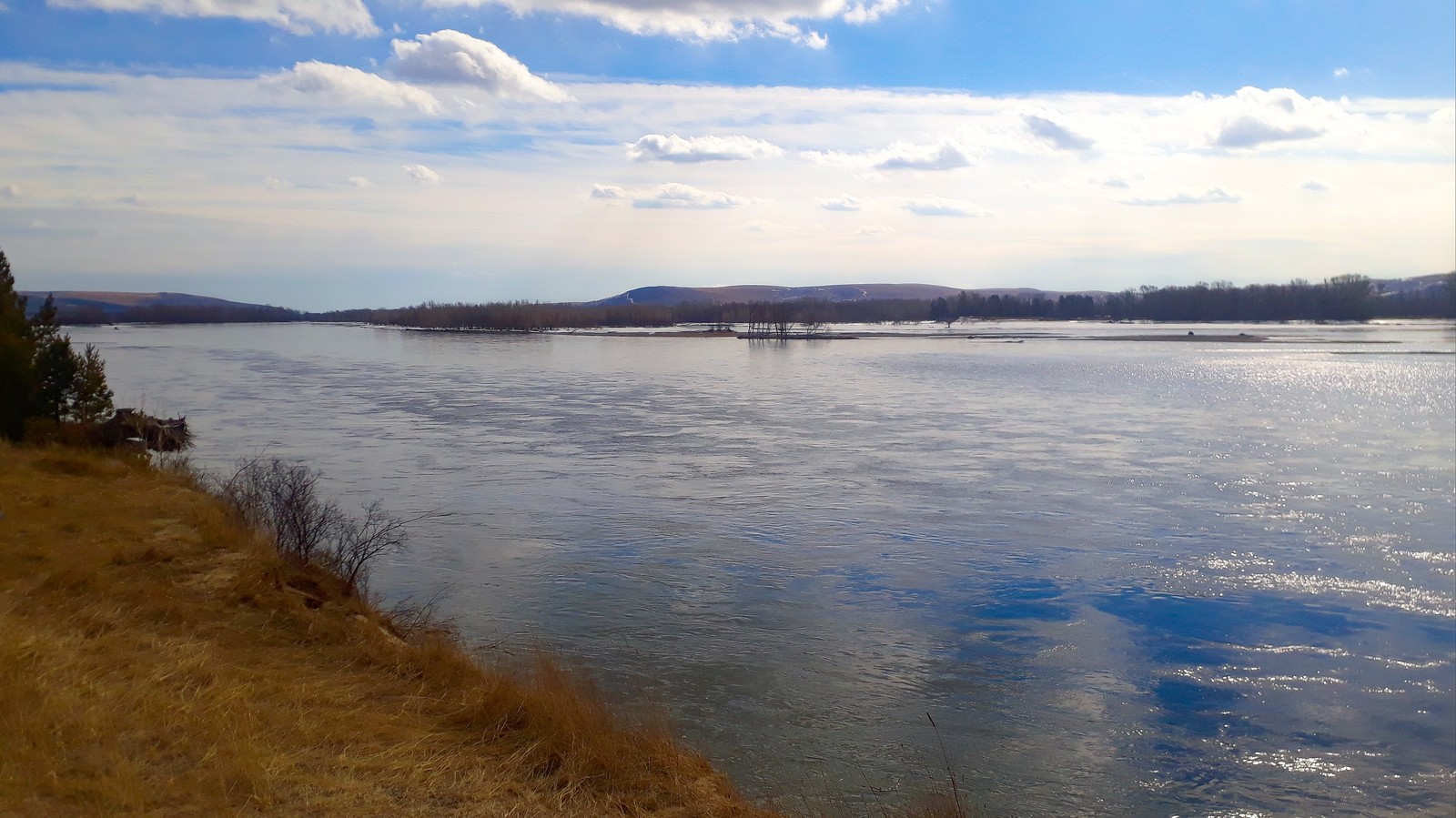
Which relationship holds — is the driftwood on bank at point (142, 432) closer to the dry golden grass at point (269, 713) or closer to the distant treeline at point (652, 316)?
the dry golden grass at point (269, 713)

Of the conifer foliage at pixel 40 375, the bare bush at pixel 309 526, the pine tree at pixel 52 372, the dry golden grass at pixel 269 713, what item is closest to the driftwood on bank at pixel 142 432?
the conifer foliage at pixel 40 375

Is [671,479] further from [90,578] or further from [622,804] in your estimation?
[622,804]

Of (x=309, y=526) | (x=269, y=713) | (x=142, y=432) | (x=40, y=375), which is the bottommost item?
(x=309, y=526)

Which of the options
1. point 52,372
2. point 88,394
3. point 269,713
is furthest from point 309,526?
point 88,394

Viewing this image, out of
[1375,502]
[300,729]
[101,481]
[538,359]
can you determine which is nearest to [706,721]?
[300,729]

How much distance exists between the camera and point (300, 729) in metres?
4.96

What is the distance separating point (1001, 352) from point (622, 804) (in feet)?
164

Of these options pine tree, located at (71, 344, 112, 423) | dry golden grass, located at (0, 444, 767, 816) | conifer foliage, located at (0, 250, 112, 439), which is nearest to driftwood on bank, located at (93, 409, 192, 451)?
pine tree, located at (71, 344, 112, 423)

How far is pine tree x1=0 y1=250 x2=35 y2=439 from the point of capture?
1357cm

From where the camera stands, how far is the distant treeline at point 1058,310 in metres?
80.4

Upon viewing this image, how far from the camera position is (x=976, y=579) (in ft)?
33.1

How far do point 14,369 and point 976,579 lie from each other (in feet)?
43.6

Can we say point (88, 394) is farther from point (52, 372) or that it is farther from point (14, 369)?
→ point (14, 369)

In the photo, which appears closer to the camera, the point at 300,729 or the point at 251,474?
the point at 300,729
